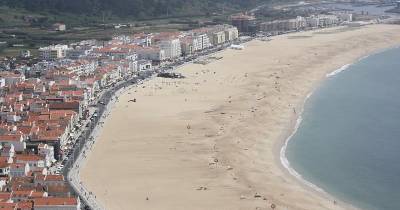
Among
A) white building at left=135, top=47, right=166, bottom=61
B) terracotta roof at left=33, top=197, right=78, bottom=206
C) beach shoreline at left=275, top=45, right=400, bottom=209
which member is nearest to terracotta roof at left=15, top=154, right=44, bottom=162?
terracotta roof at left=33, top=197, right=78, bottom=206

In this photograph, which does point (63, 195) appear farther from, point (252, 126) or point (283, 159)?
point (252, 126)

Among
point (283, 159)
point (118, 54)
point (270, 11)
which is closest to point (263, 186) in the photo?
point (283, 159)

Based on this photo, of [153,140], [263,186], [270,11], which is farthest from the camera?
[270,11]

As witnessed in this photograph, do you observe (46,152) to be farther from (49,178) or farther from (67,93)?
(67,93)

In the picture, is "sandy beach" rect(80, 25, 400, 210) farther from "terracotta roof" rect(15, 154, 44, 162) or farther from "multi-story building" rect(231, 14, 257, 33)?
"multi-story building" rect(231, 14, 257, 33)

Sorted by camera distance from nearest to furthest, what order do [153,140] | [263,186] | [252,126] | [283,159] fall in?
[263,186]
[283,159]
[153,140]
[252,126]

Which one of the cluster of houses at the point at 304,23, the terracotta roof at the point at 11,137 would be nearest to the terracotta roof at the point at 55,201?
the terracotta roof at the point at 11,137
